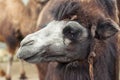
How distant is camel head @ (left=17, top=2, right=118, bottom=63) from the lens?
2518 millimetres

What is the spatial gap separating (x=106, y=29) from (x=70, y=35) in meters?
0.20

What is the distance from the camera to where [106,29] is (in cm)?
253

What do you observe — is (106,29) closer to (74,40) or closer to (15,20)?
(74,40)

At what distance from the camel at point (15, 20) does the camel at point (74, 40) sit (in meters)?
3.66

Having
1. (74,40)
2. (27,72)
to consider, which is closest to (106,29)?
(74,40)

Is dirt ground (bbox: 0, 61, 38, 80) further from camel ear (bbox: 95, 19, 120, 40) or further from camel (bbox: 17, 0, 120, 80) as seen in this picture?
camel ear (bbox: 95, 19, 120, 40)

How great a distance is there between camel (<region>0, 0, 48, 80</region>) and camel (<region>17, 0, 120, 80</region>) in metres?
3.66

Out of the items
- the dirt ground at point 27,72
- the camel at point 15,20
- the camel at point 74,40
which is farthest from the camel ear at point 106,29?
the dirt ground at point 27,72

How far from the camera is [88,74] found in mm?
2625

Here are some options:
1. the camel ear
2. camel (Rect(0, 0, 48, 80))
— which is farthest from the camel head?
camel (Rect(0, 0, 48, 80))

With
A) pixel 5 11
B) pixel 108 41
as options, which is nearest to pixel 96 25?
pixel 108 41

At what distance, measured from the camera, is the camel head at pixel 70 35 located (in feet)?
8.26

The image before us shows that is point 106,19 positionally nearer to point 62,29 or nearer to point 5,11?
point 62,29

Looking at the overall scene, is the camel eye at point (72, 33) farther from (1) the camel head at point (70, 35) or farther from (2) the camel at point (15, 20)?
(2) the camel at point (15, 20)
